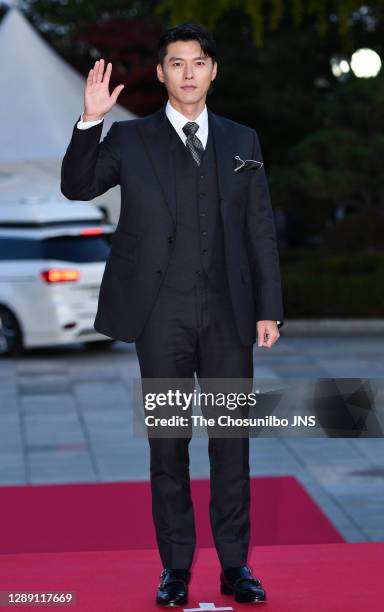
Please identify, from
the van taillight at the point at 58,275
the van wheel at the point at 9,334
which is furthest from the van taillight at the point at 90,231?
the van wheel at the point at 9,334

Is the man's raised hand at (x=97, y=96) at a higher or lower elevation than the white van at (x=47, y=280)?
higher

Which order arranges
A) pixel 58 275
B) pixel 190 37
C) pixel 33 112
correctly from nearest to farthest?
pixel 190 37 → pixel 58 275 → pixel 33 112

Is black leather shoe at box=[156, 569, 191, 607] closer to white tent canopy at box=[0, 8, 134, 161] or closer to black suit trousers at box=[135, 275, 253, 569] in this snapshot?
black suit trousers at box=[135, 275, 253, 569]

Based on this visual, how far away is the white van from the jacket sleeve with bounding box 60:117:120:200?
1159 cm

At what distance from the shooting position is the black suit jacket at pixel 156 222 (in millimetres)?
5375

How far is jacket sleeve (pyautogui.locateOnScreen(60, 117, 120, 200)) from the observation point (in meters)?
5.26

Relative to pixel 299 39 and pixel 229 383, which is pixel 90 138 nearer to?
pixel 229 383

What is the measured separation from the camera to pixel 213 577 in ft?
19.0

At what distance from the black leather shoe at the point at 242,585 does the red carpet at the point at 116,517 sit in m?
1.97

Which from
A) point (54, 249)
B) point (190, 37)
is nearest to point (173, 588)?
point (190, 37)

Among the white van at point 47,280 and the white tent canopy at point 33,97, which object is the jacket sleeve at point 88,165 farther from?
the white tent canopy at point 33,97

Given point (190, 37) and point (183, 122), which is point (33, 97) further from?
point (190, 37)

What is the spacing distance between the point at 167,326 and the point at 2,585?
1.22 metres

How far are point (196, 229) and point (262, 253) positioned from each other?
0.27 meters
